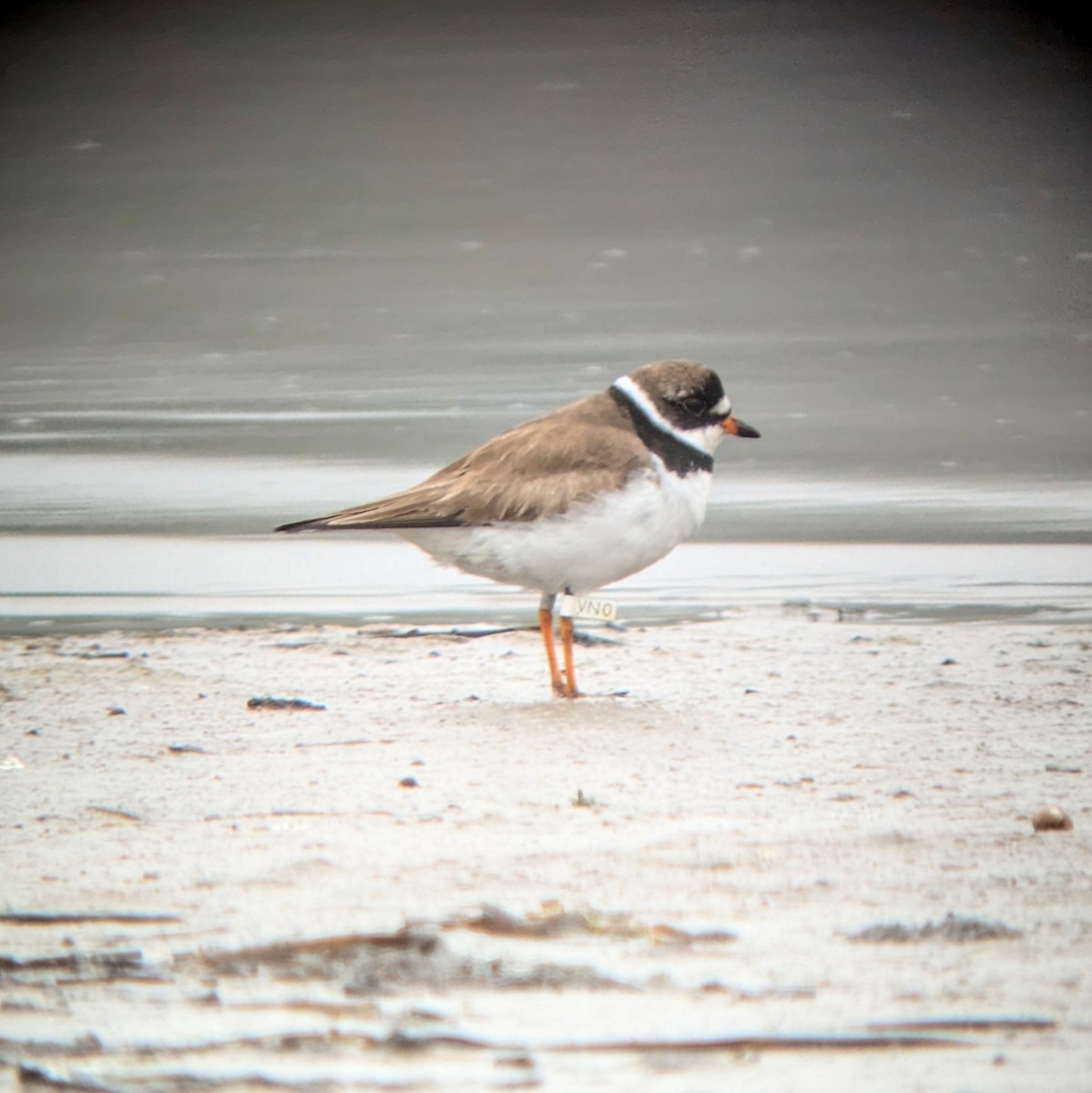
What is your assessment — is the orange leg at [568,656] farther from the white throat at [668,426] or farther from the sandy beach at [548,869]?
the white throat at [668,426]

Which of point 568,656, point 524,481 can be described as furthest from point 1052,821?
point 524,481

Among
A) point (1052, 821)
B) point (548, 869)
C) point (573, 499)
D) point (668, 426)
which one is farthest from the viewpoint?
point (668, 426)

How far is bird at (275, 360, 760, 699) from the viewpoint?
193 inches

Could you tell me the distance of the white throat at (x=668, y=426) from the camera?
5.15m

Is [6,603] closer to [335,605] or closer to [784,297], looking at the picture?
[335,605]

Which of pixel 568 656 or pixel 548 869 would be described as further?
pixel 568 656

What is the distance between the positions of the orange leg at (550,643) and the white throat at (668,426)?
0.61 metres

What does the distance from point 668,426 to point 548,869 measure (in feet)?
7.44

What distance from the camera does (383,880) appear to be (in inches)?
120

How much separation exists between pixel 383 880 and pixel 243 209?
32.6 ft

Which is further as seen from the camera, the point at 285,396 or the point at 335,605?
the point at 285,396

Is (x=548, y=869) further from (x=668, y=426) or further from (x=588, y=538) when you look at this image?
(x=668, y=426)

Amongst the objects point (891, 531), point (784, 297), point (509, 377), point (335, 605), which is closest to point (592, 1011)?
point (335, 605)

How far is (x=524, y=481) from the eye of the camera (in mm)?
4980
